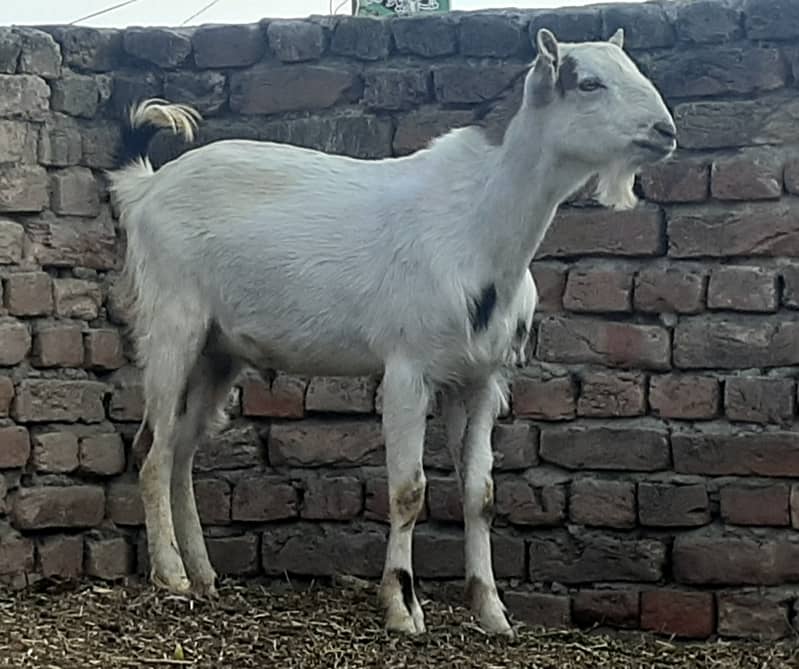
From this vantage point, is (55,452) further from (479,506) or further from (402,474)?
(479,506)

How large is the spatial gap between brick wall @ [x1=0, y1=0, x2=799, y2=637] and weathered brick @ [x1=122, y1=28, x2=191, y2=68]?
0.01m

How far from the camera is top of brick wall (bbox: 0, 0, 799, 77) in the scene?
15.1ft

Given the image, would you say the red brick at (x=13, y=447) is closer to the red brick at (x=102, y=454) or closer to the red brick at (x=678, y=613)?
the red brick at (x=102, y=454)

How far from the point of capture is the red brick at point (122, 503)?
4922 millimetres

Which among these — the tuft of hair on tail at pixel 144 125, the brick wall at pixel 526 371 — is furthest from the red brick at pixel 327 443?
the tuft of hair on tail at pixel 144 125

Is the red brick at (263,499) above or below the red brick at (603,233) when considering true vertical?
below

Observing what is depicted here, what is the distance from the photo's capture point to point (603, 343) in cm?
464

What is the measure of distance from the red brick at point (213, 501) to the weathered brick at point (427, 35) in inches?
61.7

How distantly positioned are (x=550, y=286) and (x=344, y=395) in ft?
2.48

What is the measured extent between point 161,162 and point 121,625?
6.23 feet

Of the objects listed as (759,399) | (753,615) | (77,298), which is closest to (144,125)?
(77,298)

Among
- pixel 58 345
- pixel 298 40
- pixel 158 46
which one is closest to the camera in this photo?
pixel 58 345

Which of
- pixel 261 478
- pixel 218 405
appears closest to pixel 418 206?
pixel 218 405

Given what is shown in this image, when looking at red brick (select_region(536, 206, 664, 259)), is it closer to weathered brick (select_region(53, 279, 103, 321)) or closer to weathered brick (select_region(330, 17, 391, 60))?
weathered brick (select_region(330, 17, 391, 60))
